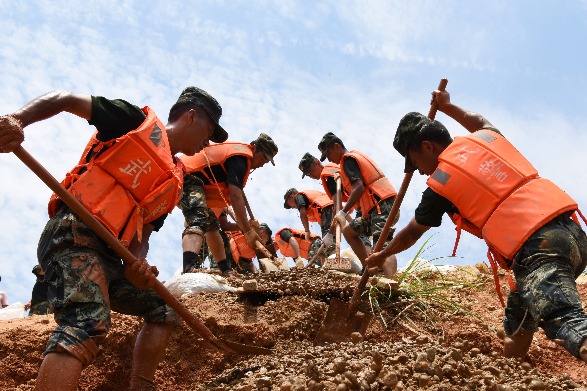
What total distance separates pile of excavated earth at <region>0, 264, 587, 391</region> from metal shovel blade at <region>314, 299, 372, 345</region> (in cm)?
14

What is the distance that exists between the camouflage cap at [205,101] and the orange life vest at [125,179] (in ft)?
1.33

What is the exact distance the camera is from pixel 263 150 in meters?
6.58

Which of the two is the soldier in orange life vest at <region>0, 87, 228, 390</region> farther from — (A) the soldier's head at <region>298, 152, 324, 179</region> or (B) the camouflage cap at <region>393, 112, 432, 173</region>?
(A) the soldier's head at <region>298, 152, 324, 179</region>

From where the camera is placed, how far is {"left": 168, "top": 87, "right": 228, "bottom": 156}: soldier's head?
318 cm

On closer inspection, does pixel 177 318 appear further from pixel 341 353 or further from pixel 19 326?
pixel 19 326

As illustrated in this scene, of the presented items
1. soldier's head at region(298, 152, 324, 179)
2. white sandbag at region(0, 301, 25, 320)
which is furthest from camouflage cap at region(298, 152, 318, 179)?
white sandbag at region(0, 301, 25, 320)

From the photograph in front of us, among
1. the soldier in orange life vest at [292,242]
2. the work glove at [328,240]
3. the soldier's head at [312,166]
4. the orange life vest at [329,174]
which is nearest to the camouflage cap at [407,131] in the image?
the work glove at [328,240]

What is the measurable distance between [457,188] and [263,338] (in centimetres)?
159

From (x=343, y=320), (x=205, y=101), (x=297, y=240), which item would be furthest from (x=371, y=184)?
(x=297, y=240)

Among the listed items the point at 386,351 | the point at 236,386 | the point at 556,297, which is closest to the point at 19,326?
the point at 236,386

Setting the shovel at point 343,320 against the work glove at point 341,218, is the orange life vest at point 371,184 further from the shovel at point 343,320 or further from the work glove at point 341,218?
the shovel at point 343,320

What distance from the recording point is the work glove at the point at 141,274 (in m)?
2.64

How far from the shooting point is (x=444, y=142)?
354 centimetres

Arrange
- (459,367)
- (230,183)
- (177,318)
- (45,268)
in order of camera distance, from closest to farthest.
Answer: (459,367)
(45,268)
(177,318)
(230,183)
